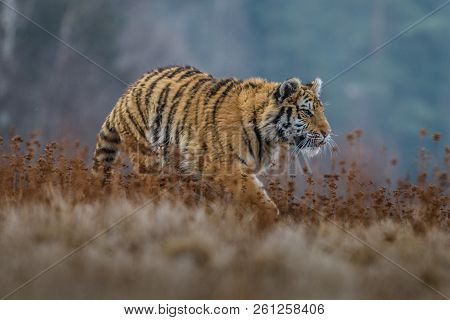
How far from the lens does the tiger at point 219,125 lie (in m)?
6.71

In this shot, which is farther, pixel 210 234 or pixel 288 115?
pixel 288 115

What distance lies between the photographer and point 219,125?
22.7 feet

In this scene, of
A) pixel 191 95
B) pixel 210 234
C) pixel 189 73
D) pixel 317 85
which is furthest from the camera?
pixel 189 73

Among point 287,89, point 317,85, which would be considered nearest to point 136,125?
point 287,89

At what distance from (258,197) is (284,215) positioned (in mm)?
439

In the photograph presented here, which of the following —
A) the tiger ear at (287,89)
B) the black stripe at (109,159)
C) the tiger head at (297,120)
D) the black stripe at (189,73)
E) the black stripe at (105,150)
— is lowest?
the black stripe at (109,159)

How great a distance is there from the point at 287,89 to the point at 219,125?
739mm

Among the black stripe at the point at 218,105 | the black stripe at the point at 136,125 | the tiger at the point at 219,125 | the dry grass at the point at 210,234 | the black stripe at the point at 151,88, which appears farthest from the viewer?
the black stripe at the point at 151,88

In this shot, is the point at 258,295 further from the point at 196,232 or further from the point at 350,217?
the point at 350,217

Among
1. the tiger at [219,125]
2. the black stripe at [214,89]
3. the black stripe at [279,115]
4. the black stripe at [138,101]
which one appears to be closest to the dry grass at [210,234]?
the tiger at [219,125]

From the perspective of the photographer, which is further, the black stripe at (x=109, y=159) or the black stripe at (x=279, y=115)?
the black stripe at (x=109, y=159)

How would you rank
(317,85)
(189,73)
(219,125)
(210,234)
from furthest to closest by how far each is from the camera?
(189,73) < (317,85) < (219,125) < (210,234)

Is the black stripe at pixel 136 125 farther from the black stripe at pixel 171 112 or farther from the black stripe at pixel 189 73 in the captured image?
the black stripe at pixel 189 73

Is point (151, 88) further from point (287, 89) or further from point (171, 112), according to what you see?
point (287, 89)
